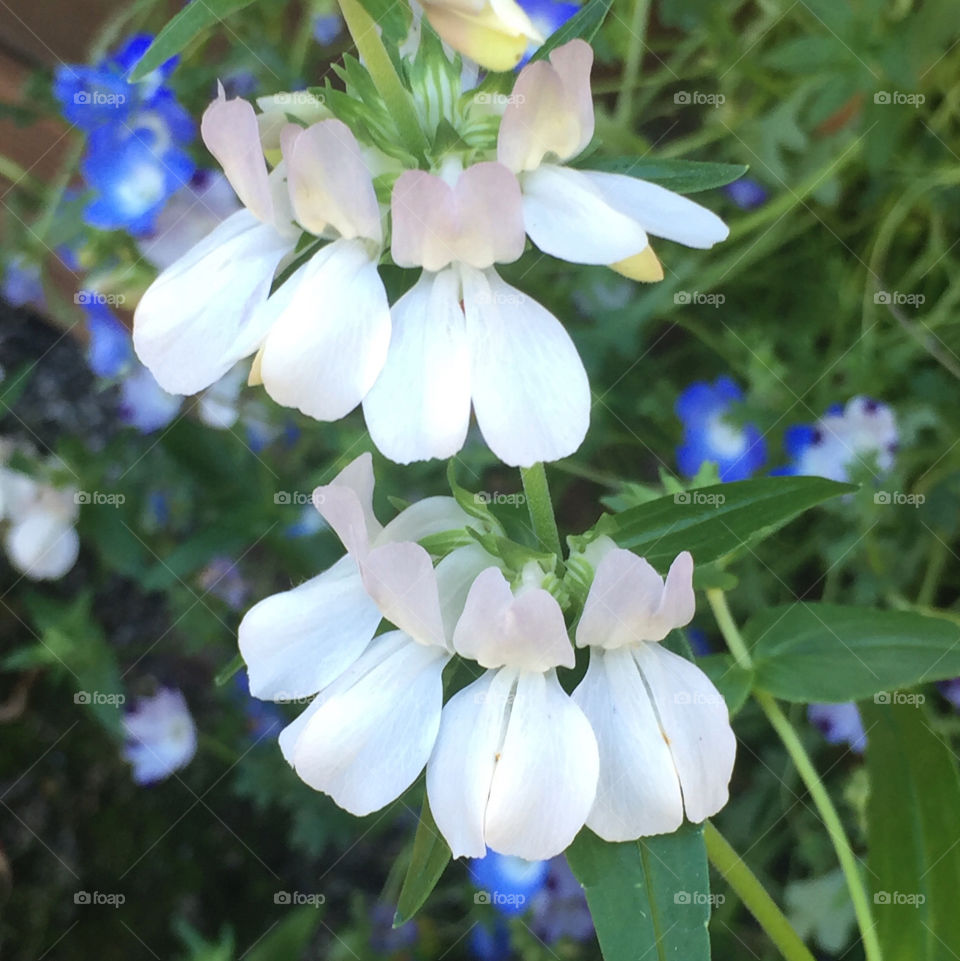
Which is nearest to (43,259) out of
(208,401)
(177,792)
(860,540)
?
(208,401)

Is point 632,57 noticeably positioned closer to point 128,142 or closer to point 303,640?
point 128,142

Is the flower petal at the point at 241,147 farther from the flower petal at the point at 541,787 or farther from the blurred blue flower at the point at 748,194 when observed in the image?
the blurred blue flower at the point at 748,194

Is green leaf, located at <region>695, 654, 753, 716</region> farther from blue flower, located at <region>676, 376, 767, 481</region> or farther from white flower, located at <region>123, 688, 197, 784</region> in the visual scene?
white flower, located at <region>123, 688, 197, 784</region>

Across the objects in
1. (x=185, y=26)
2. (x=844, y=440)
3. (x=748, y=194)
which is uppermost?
(x=185, y=26)

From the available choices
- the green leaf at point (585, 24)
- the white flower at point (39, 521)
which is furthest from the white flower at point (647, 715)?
the white flower at point (39, 521)

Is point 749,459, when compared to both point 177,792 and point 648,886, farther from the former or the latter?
point 177,792

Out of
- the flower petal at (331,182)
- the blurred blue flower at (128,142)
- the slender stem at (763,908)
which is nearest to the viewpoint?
the flower petal at (331,182)

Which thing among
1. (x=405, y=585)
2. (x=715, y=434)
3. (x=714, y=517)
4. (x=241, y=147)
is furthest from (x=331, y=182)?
(x=715, y=434)
